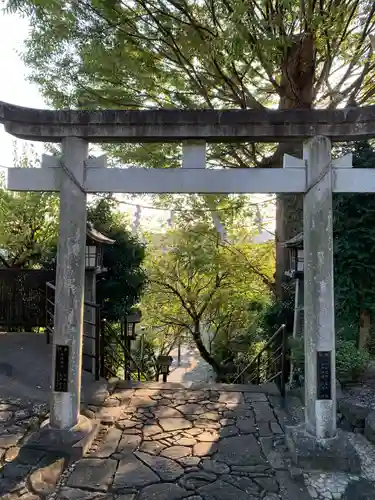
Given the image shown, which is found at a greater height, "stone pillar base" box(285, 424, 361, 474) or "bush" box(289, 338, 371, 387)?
"bush" box(289, 338, 371, 387)

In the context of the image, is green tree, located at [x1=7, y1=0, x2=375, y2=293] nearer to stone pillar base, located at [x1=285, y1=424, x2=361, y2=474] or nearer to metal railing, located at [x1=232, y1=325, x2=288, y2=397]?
metal railing, located at [x1=232, y1=325, x2=288, y2=397]

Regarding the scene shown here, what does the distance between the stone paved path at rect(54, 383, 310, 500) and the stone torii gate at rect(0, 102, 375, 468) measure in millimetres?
480

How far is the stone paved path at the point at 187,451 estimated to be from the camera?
153 inches

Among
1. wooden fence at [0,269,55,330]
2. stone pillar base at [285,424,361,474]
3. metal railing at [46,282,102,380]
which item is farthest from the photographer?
wooden fence at [0,269,55,330]

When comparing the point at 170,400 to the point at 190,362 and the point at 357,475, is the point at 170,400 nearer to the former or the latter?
the point at 357,475

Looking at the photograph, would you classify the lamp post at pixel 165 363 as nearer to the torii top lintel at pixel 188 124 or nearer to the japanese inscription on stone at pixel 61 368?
the japanese inscription on stone at pixel 61 368

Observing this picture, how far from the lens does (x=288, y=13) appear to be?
7723 mm

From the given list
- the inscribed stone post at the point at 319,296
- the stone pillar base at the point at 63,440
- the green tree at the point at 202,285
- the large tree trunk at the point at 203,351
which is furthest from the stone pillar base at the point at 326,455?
the large tree trunk at the point at 203,351

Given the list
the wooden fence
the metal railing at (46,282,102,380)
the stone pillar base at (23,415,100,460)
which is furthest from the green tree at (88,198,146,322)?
the stone pillar base at (23,415,100,460)

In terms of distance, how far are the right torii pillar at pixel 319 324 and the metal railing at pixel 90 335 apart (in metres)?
3.57

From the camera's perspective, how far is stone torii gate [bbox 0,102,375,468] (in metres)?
4.54

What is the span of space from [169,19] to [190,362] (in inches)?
816

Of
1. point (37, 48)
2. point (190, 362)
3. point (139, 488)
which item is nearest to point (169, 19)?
point (37, 48)

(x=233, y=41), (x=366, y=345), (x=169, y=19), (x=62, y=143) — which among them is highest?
(x=169, y=19)
